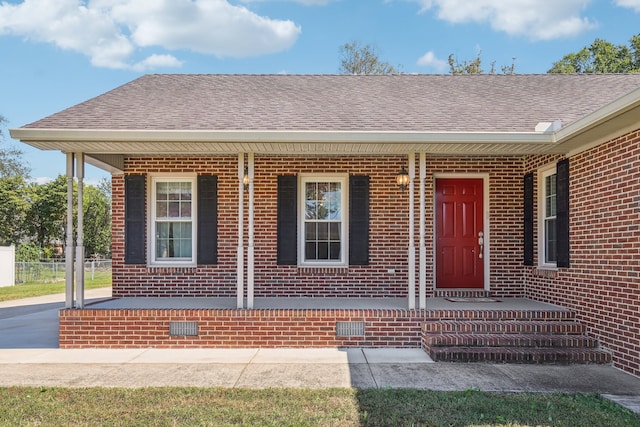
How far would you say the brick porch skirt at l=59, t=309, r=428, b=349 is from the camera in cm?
676

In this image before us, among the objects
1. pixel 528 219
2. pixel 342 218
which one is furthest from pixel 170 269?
pixel 528 219

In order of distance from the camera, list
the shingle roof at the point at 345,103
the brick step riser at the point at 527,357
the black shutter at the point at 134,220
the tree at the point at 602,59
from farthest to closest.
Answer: the tree at the point at 602,59
the black shutter at the point at 134,220
the shingle roof at the point at 345,103
the brick step riser at the point at 527,357

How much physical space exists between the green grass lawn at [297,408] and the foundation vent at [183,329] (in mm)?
1975

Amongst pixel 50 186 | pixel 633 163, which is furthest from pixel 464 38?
pixel 50 186

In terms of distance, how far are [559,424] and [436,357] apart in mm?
2179

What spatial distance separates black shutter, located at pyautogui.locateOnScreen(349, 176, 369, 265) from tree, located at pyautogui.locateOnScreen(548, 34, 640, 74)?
64.4 ft

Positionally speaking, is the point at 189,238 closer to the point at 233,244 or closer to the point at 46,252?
the point at 233,244

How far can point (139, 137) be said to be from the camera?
21.1 ft


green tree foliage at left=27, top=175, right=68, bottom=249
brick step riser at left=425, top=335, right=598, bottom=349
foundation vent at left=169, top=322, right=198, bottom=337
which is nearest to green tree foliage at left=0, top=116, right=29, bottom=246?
green tree foliage at left=27, top=175, right=68, bottom=249

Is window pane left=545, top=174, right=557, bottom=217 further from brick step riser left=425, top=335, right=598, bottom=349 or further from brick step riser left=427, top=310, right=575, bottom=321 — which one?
brick step riser left=425, top=335, right=598, bottom=349

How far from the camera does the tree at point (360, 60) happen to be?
24031mm

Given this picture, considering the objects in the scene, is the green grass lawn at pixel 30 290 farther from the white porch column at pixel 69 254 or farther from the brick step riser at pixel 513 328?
the brick step riser at pixel 513 328

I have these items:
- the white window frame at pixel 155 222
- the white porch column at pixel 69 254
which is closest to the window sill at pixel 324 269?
the white window frame at pixel 155 222

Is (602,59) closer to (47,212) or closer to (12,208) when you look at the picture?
(47,212)
